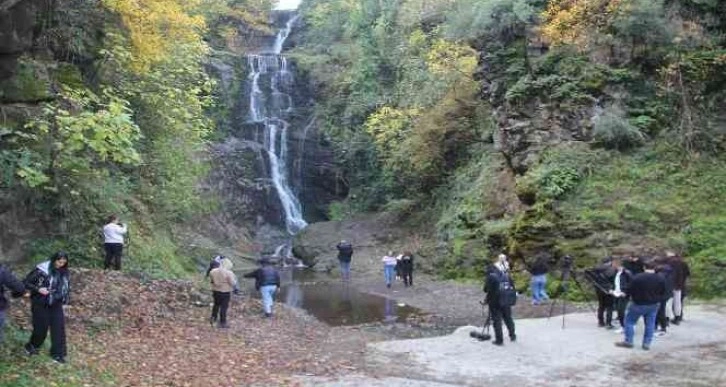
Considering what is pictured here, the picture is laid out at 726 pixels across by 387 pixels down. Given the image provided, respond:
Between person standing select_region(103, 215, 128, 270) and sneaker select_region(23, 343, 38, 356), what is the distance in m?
6.89

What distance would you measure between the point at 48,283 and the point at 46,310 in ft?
1.32

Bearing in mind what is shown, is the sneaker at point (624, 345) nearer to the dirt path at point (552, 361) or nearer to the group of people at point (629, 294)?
the group of people at point (629, 294)

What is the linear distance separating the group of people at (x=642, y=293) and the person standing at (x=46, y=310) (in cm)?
964

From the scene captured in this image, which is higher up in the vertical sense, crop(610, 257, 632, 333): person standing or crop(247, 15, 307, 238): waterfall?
crop(247, 15, 307, 238): waterfall

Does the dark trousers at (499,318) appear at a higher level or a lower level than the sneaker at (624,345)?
higher

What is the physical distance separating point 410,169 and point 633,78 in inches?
531

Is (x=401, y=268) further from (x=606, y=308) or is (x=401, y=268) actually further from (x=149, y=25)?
(x=149, y=25)

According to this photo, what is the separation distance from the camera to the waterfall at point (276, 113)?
4181cm

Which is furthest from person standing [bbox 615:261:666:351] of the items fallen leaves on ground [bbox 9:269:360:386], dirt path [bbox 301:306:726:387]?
fallen leaves on ground [bbox 9:269:360:386]

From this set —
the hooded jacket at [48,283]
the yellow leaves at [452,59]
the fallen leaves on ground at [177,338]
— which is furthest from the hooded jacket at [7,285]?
the yellow leaves at [452,59]

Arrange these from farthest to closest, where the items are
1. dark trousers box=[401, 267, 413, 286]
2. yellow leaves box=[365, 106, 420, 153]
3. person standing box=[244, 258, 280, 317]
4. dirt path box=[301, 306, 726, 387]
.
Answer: yellow leaves box=[365, 106, 420, 153] → dark trousers box=[401, 267, 413, 286] → person standing box=[244, 258, 280, 317] → dirt path box=[301, 306, 726, 387]

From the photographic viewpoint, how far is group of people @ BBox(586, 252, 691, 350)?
11797 millimetres

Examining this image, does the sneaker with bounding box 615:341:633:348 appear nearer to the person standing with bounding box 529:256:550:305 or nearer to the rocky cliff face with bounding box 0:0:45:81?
the person standing with bounding box 529:256:550:305

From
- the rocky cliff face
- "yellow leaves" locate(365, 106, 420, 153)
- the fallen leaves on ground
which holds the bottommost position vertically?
the fallen leaves on ground
